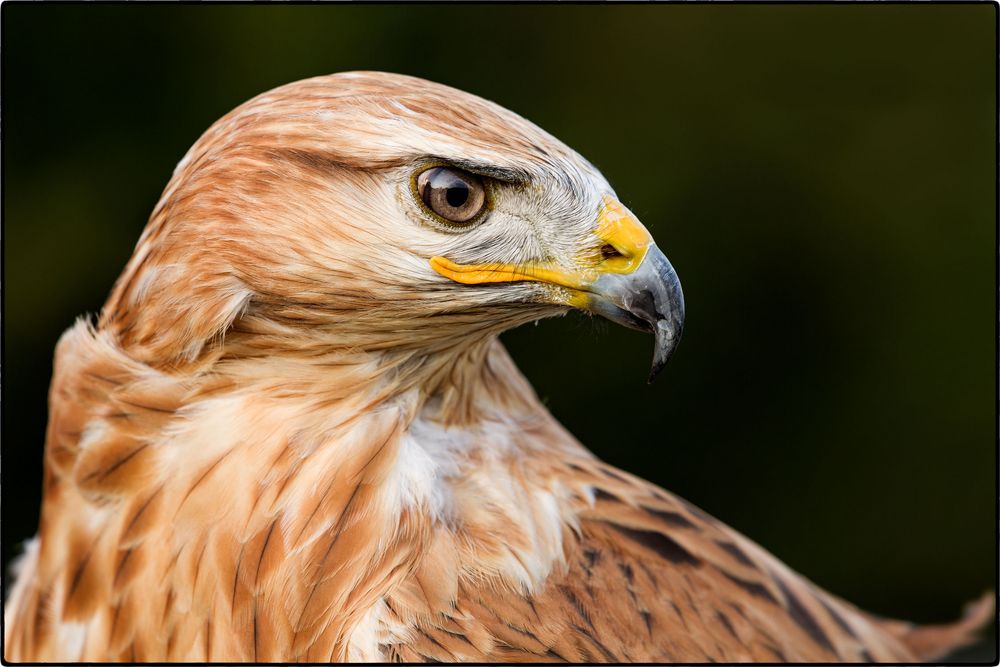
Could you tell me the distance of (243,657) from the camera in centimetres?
110

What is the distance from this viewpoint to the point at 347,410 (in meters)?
1.09

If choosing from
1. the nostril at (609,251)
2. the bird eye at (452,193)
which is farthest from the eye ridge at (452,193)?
the nostril at (609,251)

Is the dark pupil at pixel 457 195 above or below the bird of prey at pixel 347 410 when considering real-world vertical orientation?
above

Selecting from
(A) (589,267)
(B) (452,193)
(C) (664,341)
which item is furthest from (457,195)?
(C) (664,341)

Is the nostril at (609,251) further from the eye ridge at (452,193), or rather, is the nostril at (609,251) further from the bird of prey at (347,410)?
the eye ridge at (452,193)

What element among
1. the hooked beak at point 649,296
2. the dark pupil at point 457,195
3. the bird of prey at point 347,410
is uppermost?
the dark pupil at point 457,195

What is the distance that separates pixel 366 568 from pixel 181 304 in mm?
364

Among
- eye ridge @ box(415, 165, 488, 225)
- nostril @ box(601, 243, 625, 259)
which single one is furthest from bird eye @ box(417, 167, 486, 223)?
nostril @ box(601, 243, 625, 259)

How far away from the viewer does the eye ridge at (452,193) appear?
0.98m

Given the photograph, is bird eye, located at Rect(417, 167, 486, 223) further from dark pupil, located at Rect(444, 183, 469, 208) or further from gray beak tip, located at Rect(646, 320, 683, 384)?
gray beak tip, located at Rect(646, 320, 683, 384)

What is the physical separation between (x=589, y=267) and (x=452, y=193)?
0.55 feet

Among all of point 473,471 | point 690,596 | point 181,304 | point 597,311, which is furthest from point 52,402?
point 690,596

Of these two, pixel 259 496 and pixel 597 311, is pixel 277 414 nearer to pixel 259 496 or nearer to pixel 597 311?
pixel 259 496

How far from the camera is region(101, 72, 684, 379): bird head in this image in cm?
99
